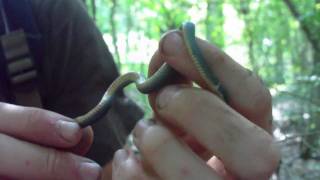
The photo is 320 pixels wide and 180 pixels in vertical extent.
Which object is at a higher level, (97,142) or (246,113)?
(246,113)

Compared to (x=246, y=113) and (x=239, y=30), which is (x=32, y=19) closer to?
(x=246, y=113)

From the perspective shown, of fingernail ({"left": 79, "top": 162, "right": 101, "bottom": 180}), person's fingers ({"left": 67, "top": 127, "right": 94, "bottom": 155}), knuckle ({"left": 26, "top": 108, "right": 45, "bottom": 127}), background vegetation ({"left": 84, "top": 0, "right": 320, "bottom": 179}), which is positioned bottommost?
background vegetation ({"left": 84, "top": 0, "right": 320, "bottom": 179})

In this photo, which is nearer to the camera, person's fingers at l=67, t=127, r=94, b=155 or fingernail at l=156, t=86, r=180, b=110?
fingernail at l=156, t=86, r=180, b=110

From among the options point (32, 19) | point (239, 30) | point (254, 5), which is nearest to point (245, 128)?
point (32, 19)

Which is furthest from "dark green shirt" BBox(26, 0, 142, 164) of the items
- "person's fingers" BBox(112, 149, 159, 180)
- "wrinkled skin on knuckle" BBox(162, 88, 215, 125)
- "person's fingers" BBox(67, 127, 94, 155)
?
"wrinkled skin on knuckle" BBox(162, 88, 215, 125)

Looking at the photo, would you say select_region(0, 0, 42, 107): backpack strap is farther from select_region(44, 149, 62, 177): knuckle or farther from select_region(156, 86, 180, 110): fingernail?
select_region(156, 86, 180, 110): fingernail

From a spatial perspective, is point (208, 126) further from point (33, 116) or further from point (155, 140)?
point (33, 116)
